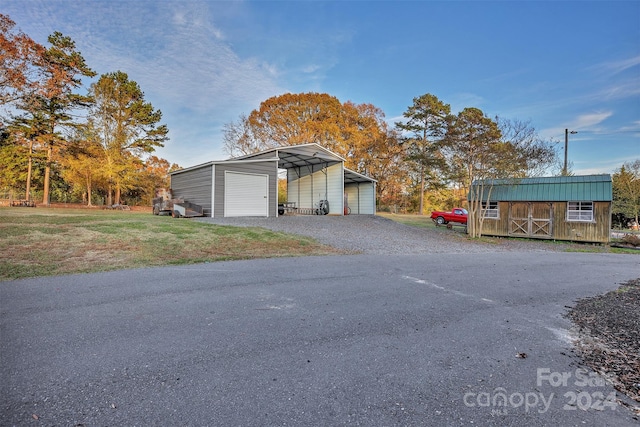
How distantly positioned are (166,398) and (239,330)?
1.17m

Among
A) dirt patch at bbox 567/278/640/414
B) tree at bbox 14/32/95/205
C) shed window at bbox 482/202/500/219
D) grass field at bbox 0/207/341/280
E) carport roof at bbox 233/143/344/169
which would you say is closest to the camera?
dirt patch at bbox 567/278/640/414

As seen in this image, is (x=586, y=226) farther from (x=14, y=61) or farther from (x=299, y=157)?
(x=14, y=61)

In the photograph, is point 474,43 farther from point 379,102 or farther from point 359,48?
point 379,102

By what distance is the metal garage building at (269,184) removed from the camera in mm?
15547

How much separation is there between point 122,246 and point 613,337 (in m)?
9.72

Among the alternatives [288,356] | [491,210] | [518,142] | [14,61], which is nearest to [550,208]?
[491,210]

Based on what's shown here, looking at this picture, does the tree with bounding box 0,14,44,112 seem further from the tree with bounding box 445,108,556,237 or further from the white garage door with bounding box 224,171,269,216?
the tree with bounding box 445,108,556,237

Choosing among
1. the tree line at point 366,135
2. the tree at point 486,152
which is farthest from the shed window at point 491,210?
the tree line at point 366,135

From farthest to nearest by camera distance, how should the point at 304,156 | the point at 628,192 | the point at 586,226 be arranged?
the point at 628,192
the point at 304,156
the point at 586,226

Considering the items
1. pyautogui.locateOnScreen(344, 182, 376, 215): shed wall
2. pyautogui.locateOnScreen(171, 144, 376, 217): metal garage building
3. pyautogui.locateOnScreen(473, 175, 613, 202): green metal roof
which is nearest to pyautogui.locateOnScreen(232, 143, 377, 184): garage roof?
pyautogui.locateOnScreen(171, 144, 376, 217): metal garage building

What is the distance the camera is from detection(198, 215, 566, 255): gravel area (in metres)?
10.4

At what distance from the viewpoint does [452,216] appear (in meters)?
21.1

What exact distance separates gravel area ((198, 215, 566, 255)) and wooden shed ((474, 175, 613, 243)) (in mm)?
1481

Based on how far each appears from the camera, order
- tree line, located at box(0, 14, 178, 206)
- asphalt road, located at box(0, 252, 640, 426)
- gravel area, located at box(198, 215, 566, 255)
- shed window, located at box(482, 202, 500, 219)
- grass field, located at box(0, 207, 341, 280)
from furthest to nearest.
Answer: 1. tree line, located at box(0, 14, 178, 206)
2. shed window, located at box(482, 202, 500, 219)
3. gravel area, located at box(198, 215, 566, 255)
4. grass field, located at box(0, 207, 341, 280)
5. asphalt road, located at box(0, 252, 640, 426)
